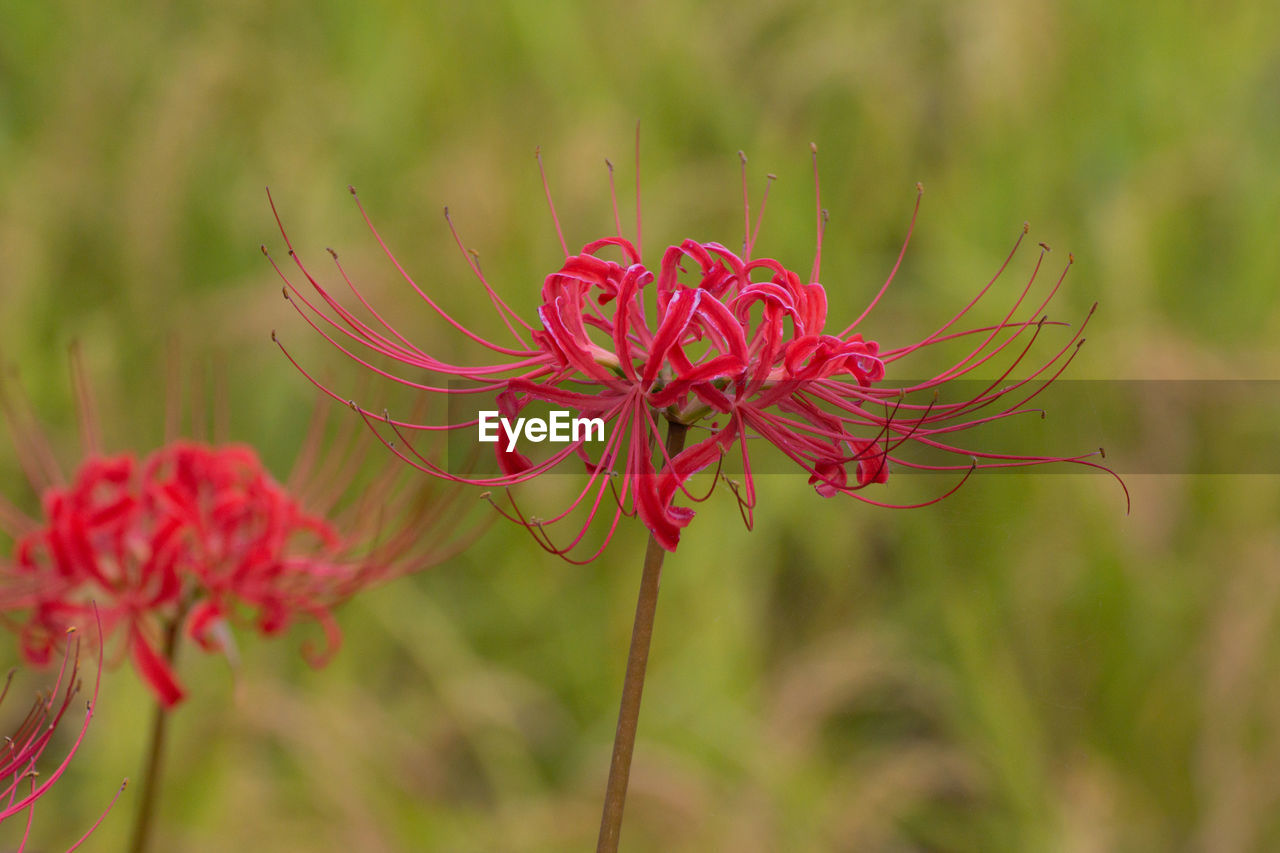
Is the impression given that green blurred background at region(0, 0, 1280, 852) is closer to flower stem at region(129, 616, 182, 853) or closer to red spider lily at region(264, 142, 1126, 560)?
flower stem at region(129, 616, 182, 853)

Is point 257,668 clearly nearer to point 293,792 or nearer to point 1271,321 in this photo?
point 293,792

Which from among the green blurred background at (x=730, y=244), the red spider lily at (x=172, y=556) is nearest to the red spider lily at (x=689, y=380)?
Answer: the red spider lily at (x=172, y=556)

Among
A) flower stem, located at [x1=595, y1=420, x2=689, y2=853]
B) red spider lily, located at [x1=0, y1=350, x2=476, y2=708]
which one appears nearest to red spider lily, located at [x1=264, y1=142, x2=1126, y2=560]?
flower stem, located at [x1=595, y1=420, x2=689, y2=853]

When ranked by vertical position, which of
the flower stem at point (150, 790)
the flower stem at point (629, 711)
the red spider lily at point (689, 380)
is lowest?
the flower stem at point (150, 790)

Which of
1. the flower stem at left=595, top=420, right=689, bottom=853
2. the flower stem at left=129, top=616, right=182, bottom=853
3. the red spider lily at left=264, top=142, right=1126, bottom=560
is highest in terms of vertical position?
the red spider lily at left=264, top=142, right=1126, bottom=560

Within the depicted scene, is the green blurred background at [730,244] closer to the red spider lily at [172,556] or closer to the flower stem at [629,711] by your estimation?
the red spider lily at [172,556]

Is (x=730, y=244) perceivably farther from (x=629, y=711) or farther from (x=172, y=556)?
(x=629, y=711)

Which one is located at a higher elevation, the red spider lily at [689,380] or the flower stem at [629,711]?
the red spider lily at [689,380]

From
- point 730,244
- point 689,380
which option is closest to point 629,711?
point 689,380
